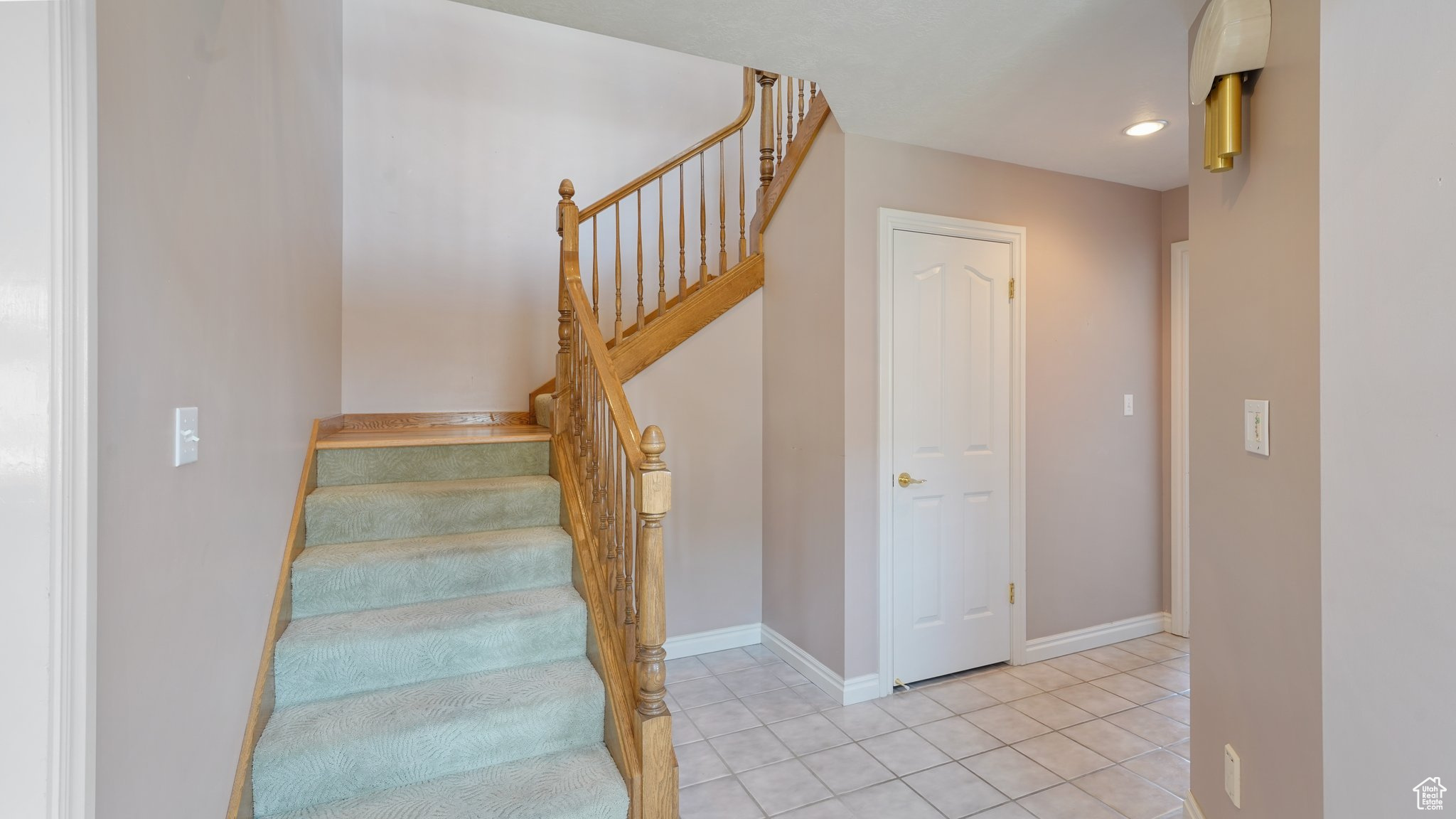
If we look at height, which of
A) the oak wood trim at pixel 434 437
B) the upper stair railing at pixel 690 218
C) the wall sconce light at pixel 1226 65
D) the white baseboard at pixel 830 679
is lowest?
the white baseboard at pixel 830 679

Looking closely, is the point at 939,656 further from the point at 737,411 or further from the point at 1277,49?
the point at 1277,49

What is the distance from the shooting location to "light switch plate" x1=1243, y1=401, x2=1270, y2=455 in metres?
1.43

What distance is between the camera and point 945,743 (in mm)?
2404

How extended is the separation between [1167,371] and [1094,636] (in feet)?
4.93

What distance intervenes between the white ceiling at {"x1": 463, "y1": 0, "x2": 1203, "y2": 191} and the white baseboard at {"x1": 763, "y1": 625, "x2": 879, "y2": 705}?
239 centimetres

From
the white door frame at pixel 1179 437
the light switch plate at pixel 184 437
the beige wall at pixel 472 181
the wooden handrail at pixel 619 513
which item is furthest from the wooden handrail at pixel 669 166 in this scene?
the white door frame at pixel 1179 437

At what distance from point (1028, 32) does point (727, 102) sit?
2.64m

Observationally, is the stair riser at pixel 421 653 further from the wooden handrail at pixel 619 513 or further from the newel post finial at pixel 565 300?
the newel post finial at pixel 565 300

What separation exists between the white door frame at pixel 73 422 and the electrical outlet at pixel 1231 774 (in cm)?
224

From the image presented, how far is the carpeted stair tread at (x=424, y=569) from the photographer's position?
6.81 ft

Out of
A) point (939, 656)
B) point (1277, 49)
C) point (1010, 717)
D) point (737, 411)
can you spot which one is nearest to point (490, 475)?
point (737, 411)

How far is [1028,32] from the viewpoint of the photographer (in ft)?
6.59

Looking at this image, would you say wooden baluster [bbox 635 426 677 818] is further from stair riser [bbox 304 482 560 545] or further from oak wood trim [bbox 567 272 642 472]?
stair riser [bbox 304 482 560 545]

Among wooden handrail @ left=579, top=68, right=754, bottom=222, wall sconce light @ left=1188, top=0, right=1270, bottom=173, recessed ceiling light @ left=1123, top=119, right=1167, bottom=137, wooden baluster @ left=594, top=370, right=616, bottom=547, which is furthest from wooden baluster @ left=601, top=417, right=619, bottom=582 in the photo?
recessed ceiling light @ left=1123, top=119, right=1167, bottom=137
